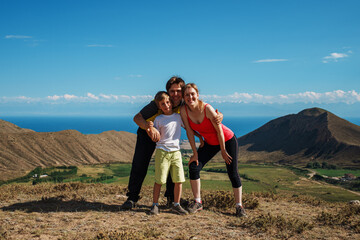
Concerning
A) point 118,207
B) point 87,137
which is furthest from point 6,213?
point 87,137

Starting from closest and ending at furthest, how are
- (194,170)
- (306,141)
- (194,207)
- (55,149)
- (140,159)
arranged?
(194,170)
(194,207)
(140,159)
(55,149)
(306,141)

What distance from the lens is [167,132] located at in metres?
5.36

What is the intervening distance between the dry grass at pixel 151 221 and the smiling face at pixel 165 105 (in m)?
2.04

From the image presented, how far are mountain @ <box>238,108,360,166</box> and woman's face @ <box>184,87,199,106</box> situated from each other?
7787 cm

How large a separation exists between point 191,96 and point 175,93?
15.8 inches

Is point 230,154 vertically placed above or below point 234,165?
above

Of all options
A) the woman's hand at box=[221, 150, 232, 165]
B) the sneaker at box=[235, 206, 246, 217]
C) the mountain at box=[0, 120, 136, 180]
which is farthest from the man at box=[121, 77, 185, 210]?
the mountain at box=[0, 120, 136, 180]

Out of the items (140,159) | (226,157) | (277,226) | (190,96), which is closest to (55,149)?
(140,159)

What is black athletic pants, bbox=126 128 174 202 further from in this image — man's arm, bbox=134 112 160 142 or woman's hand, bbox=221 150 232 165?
woman's hand, bbox=221 150 232 165

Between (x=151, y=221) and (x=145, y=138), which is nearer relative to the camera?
(x=151, y=221)

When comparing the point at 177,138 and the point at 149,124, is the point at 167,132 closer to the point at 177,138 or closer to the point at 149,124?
the point at 177,138

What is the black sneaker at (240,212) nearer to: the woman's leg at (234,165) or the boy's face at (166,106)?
the woman's leg at (234,165)

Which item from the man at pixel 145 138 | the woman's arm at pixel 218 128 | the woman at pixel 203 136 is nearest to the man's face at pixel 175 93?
the man at pixel 145 138

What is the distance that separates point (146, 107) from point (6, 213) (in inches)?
135
